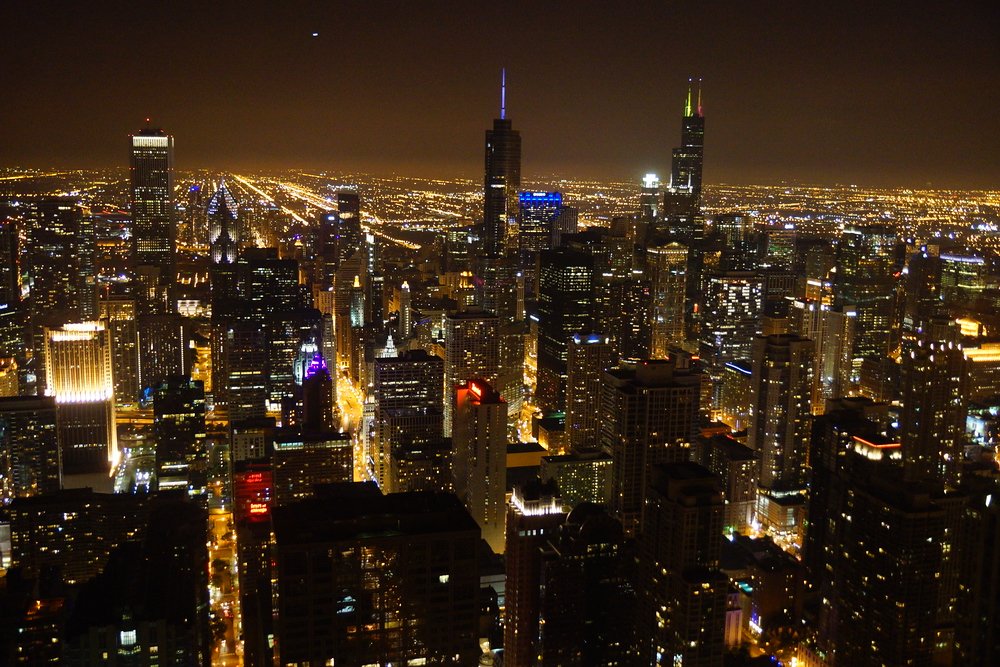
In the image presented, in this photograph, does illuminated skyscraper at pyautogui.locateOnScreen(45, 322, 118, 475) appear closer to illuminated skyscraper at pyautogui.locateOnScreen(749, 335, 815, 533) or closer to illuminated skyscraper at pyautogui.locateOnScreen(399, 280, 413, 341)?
illuminated skyscraper at pyautogui.locateOnScreen(399, 280, 413, 341)

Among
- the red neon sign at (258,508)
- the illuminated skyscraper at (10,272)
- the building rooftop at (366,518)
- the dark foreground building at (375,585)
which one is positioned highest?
the illuminated skyscraper at (10,272)

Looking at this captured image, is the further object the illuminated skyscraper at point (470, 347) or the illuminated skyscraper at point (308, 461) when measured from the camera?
the illuminated skyscraper at point (470, 347)

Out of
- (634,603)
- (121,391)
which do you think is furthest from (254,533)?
(121,391)

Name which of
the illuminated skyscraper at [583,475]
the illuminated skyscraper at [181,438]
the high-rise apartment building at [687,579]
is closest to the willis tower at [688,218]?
the illuminated skyscraper at [583,475]

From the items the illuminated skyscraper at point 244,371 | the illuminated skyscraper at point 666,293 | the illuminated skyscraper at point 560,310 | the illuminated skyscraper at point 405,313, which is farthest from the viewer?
the illuminated skyscraper at point 405,313

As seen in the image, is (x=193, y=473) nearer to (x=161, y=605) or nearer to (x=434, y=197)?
(x=161, y=605)

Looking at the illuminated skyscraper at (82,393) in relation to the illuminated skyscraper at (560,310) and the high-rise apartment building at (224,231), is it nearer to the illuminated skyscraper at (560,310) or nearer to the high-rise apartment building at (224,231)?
the high-rise apartment building at (224,231)

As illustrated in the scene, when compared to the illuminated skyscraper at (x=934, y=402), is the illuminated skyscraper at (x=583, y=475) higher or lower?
lower
